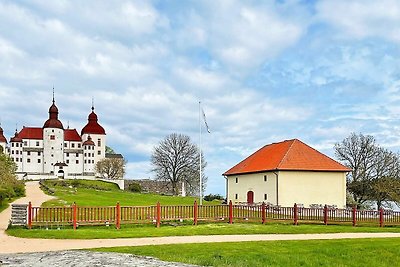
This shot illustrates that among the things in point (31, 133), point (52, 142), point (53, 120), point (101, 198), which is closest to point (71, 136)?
point (52, 142)

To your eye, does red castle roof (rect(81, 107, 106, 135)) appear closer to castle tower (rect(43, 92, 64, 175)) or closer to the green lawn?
castle tower (rect(43, 92, 64, 175))

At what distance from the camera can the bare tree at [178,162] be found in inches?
2842

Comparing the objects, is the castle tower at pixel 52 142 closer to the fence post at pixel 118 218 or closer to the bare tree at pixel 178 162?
the bare tree at pixel 178 162

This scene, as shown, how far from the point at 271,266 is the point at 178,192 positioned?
58.5 meters

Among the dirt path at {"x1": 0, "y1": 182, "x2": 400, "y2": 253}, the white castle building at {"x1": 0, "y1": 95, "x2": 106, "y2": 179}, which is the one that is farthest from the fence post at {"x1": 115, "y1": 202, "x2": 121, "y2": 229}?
the white castle building at {"x1": 0, "y1": 95, "x2": 106, "y2": 179}

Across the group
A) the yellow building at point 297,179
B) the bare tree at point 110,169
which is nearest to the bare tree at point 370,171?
the yellow building at point 297,179

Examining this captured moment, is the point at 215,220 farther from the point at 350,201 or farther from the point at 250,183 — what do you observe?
the point at 350,201

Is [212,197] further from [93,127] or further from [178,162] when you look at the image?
Result: [93,127]

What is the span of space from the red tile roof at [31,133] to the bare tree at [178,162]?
32924 millimetres

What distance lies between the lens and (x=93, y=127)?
9938 centimetres

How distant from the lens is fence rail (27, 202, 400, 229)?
77.3 ft

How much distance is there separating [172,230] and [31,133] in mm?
79536

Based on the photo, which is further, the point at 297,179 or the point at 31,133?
the point at 31,133

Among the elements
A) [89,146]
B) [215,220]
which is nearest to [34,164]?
[89,146]
